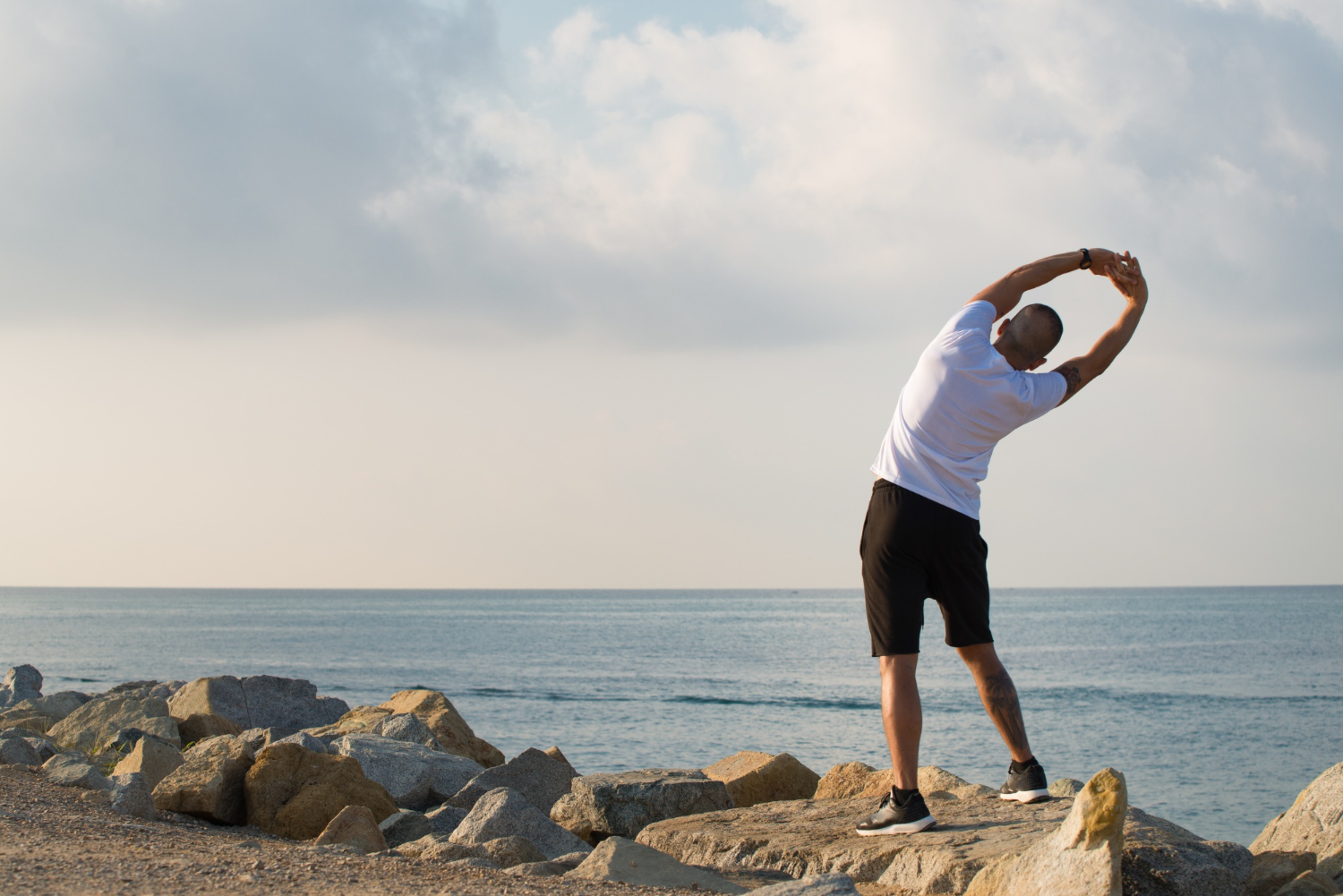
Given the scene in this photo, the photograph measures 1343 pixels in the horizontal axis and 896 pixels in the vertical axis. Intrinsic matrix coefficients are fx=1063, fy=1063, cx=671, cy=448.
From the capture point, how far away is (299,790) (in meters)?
5.94

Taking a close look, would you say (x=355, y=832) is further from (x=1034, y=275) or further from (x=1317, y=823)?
(x=1317, y=823)

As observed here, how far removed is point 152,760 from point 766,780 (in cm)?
399

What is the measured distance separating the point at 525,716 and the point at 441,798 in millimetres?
18328

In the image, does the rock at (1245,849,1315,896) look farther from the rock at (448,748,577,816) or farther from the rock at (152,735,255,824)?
the rock at (152,735,255,824)

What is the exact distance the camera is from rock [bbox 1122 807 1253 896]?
3.36m

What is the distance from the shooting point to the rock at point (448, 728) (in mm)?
10008

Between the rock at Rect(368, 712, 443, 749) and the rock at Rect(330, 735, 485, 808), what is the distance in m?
1.21

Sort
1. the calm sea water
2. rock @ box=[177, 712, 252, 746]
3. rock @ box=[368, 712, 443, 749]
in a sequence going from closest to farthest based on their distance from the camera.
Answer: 1. rock @ box=[368, 712, 443, 749]
2. rock @ box=[177, 712, 252, 746]
3. the calm sea water

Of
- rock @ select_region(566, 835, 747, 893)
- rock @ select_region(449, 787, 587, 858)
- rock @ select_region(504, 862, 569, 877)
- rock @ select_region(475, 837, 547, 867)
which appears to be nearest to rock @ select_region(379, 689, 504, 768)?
rock @ select_region(449, 787, 587, 858)

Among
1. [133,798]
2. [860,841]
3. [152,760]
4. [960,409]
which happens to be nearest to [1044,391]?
[960,409]

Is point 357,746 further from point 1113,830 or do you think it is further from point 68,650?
point 68,650

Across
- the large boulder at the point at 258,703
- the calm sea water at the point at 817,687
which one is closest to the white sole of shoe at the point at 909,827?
the large boulder at the point at 258,703

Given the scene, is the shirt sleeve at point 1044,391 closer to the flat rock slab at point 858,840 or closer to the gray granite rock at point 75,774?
the flat rock slab at point 858,840

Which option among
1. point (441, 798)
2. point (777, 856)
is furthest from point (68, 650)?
point (777, 856)
